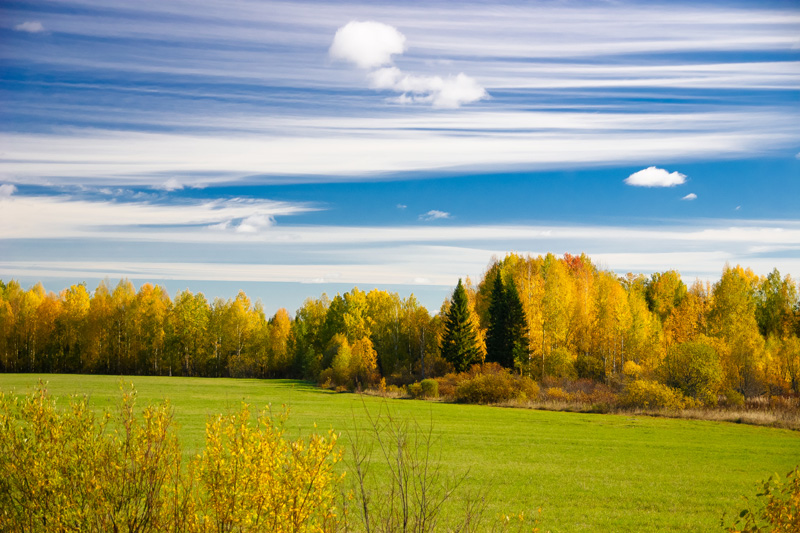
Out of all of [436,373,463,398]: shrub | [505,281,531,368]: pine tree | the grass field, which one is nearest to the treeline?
[505,281,531,368]: pine tree

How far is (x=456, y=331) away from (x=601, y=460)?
1264 inches

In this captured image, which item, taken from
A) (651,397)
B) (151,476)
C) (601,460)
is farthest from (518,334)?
(151,476)

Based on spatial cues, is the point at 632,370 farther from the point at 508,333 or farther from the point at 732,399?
the point at 508,333

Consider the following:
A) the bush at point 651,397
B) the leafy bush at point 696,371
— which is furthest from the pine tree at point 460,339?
the leafy bush at point 696,371

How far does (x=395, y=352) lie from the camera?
63.3 metres

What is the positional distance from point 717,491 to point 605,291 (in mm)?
41323

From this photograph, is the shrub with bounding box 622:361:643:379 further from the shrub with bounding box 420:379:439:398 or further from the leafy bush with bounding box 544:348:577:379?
the shrub with bounding box 420:379:439:398

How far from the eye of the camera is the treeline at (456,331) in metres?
46.9

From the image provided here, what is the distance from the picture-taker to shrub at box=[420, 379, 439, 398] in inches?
1790

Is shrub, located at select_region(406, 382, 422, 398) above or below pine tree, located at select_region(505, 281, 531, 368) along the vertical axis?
below

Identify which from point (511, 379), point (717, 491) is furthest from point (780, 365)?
point (717, 491)

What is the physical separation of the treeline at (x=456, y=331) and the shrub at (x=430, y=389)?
637 centimetres

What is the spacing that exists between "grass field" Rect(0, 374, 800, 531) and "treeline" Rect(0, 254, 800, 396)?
32.1 ft

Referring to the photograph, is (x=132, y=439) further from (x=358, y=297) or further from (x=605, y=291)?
(x=358, y=297)
